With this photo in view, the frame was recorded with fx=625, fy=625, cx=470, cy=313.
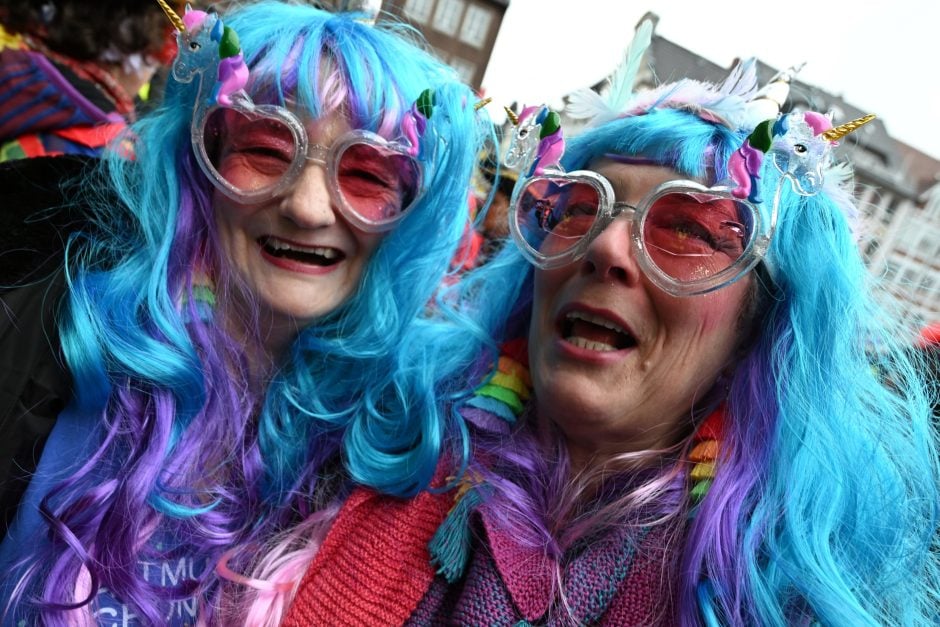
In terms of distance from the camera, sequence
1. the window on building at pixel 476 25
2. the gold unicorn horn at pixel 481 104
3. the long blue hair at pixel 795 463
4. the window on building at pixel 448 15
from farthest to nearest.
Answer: the window on building at pixel 476 25 → the window on building at pixel 448 15 → the gold unicorn horn at pixel 481 104 → the long blue hair at pixel 795 463

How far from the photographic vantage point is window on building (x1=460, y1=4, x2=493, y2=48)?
19.3m

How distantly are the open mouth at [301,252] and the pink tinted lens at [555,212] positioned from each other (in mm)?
530

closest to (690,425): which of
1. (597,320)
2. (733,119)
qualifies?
(597,320)

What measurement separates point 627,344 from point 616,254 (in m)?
0.23

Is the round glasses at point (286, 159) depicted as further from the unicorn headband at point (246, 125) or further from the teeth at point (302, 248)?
the teeth at point (302, 248)

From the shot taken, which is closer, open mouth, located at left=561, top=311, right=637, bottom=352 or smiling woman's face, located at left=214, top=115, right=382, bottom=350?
open mouth, located at left=561, top=311, right=637, bottom=352

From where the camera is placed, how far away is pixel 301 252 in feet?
5.76

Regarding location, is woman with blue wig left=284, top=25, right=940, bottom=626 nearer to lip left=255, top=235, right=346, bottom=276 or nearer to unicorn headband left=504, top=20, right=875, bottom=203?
unicorn headband left=504, top=20, right=875, bottom=203

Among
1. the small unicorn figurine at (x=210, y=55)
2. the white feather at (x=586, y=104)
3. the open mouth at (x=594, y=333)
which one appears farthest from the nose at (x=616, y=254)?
the small unicorn figurine at (x=210, y=55)

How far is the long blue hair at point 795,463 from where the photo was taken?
132 centimetres

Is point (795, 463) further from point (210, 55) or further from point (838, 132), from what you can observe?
point (210, 55)

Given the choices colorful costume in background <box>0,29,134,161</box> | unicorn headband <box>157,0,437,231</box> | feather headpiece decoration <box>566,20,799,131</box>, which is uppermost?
feather headpiece decoration <box>566,20,799,131</box>

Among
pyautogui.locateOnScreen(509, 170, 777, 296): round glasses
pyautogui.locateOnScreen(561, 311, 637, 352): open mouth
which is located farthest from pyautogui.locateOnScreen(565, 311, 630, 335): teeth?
pyautogui.locateOnScreen(509, 170, 777, 296): round glasses

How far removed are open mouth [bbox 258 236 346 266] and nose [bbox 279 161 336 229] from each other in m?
0.08
